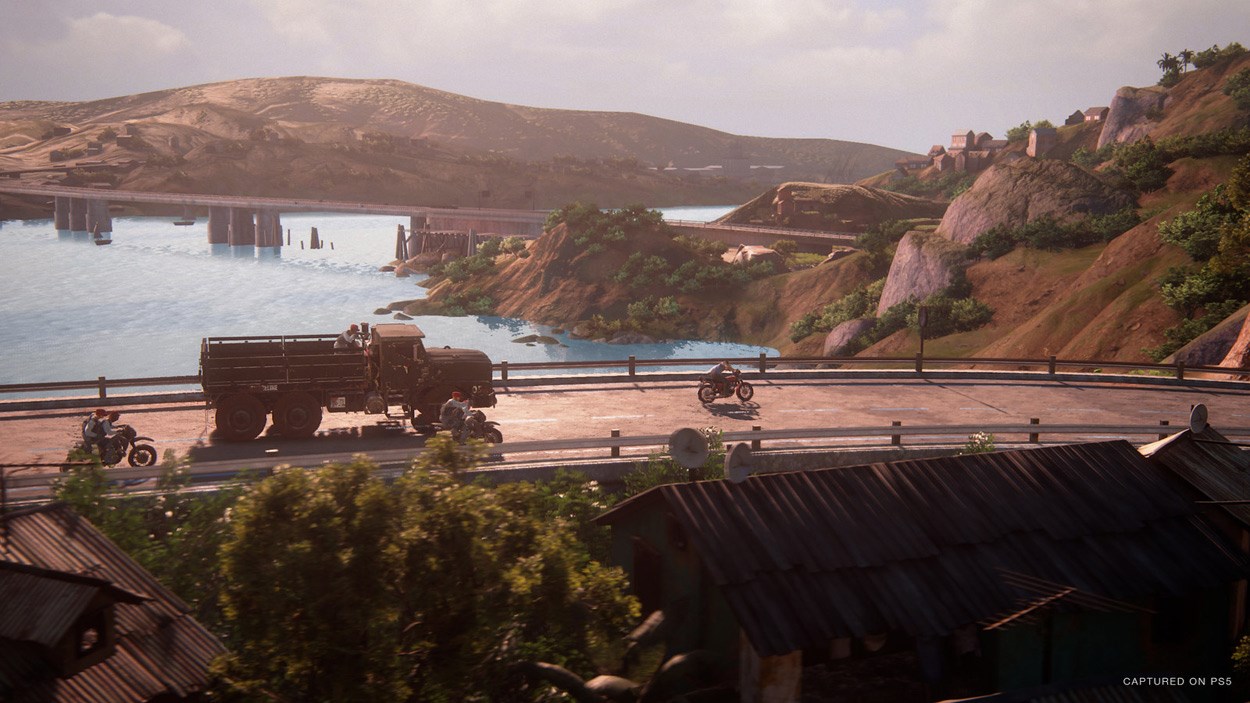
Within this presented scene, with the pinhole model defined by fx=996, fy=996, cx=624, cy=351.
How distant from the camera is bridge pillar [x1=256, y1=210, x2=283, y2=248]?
162 metres

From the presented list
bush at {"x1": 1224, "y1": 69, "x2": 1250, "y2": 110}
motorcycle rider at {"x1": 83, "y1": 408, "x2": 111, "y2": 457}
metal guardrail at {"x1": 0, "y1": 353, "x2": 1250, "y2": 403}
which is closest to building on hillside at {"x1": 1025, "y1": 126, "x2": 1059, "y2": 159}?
bush at {"x1": 1224, "y1": 69, "x2": 1250, "y2": 110}

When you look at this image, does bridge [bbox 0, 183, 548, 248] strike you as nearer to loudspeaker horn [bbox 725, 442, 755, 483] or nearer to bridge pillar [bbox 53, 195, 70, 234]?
bridge pillar [bbox 53, 195, 70, 234]

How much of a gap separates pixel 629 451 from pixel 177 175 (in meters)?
193

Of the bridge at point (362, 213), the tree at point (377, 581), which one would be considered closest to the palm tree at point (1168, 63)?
the bridge at point (362, 213)

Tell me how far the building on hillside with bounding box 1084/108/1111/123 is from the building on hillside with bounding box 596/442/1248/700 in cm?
14928

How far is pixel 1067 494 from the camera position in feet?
58.1

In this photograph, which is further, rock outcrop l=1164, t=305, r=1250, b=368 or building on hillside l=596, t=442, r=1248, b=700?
rock outcrop l=1164, t=305, r=1250, b=368

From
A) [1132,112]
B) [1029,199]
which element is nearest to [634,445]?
[1029,199]

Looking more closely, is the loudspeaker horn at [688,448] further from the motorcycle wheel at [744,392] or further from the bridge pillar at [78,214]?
the bridge pillar at [78,214]

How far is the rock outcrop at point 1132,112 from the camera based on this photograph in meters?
123

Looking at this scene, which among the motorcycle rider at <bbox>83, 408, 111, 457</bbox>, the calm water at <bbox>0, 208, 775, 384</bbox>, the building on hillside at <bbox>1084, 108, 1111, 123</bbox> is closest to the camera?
the motorcycle rider at <bbox>83, 408, 111, 457</bbox>

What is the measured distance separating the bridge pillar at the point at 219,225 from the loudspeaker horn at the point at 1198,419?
167 m

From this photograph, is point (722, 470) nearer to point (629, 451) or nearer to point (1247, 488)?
point (629, 451)

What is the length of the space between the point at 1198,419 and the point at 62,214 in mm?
196072
